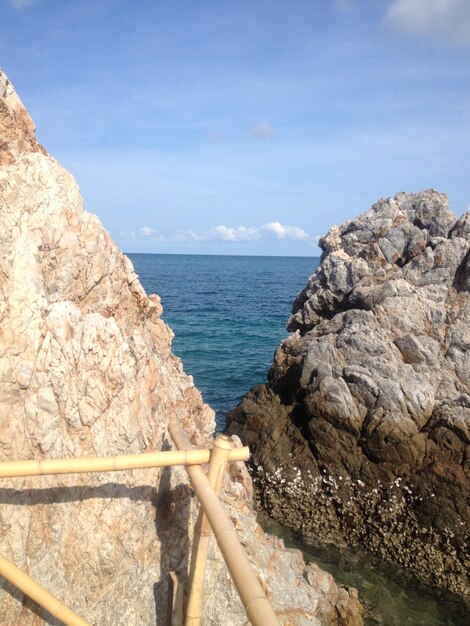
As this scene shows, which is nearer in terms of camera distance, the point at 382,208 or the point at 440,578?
the point at 440,578

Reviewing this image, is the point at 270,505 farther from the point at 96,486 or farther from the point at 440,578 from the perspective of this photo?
the point at 96,486

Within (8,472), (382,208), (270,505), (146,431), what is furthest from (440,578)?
(382,208)

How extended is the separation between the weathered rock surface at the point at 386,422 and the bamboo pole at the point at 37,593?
11.0 meters

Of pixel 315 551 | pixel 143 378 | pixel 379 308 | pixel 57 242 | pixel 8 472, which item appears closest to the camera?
pixel 8 472

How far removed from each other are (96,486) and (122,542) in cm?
92

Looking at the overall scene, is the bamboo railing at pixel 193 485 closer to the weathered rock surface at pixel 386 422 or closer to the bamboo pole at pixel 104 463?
the bamboo pole at pixel 104 463

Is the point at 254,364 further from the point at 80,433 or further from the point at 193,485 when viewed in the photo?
the point at 193,485

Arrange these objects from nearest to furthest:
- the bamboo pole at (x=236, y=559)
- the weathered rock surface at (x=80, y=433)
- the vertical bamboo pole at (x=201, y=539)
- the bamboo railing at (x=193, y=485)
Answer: the bamboo pole at (x=236, y=559), the bamboo railing at (x=193, y=485), the vertical bamboo pole at (x=201, y=539), the weathered rock surface at (x=80, y=433)

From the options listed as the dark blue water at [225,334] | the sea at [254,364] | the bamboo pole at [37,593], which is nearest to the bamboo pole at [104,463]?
the bamboo pole at [37,593]

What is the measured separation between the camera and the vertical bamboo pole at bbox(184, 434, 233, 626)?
20.9 ft

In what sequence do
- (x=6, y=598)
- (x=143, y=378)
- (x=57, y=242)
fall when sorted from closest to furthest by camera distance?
(x=6, y=598), (x=57, y=242), (x=143, y=378)

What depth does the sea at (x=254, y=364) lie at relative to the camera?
12773 millimetres

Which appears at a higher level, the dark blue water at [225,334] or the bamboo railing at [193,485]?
the bamboo railing at [193,485]

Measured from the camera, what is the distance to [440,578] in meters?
13.8
